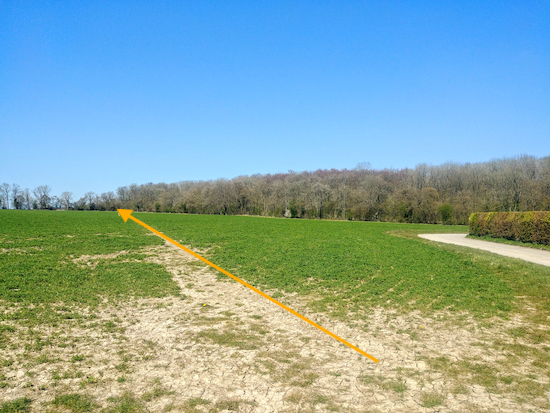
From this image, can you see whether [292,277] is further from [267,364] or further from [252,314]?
[267,364]

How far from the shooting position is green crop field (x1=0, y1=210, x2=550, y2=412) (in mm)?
5699

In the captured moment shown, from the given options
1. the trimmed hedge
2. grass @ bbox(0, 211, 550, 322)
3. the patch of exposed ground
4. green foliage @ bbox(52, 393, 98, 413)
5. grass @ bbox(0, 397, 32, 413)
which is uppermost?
the trimmed hedge

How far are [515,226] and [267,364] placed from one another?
26406 mm

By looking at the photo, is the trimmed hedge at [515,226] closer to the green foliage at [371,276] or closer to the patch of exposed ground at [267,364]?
the green foliage at [371,276]

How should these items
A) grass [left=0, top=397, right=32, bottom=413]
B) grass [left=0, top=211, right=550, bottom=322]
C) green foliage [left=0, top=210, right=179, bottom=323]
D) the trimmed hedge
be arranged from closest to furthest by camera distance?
1. grass [left=0, top=397, right=32, bottom=413]
2. green foliage [left=0, top=210, right=179, bottom=323]
3. grass [left=0, top=211, right=550, bottom=322]
4. the trimmed hedge

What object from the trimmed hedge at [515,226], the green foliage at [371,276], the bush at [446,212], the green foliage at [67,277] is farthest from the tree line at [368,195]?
the green foliage at [67,277]

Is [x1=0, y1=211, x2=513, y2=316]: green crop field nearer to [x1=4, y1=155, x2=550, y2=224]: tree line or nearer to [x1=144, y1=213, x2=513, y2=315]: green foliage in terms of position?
[x1=144, y1=213, x2=513, y2=315]: green foliage

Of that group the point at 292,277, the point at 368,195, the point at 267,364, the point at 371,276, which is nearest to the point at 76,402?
the point at 267,364

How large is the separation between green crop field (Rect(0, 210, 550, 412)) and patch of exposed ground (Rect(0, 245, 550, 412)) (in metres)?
0.04

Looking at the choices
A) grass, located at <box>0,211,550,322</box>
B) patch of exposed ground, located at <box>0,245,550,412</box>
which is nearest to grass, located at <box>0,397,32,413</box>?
patch of exposed ground, located at <box>0,245,550,412</box>

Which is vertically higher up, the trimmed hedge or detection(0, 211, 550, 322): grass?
the trimmed hedge

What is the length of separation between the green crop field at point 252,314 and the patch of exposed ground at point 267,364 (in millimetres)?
43

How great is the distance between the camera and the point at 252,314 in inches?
371

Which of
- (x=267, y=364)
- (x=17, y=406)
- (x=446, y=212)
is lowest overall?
(x=267, y=364)
